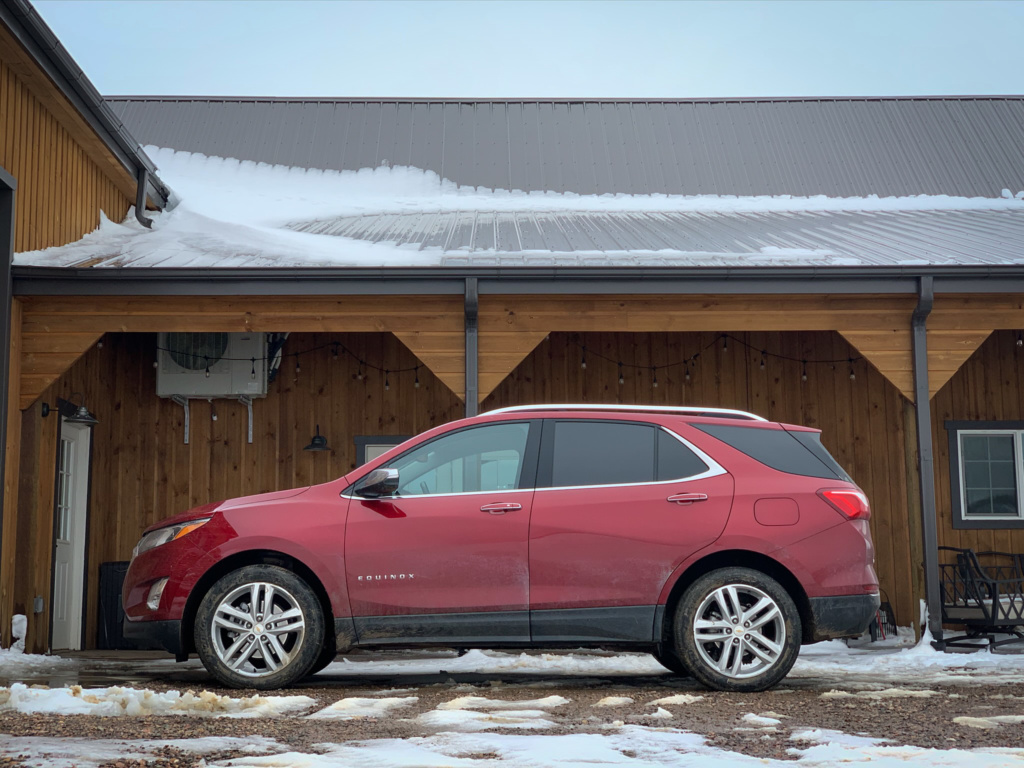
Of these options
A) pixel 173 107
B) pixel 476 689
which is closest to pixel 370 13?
pixel 173 107

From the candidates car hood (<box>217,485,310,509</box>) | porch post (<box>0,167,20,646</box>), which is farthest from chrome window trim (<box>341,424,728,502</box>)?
porch post (<box>0,167,20,646</box>)

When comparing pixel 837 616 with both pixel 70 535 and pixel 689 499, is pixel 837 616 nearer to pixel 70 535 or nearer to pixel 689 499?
pixel 689 499

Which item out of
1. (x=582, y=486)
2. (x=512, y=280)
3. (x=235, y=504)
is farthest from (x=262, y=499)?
(x=512, y=280)

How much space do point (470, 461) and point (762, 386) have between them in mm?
6017

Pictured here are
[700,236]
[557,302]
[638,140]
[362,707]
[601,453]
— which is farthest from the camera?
[638,140]

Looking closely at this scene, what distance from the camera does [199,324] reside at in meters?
9.39

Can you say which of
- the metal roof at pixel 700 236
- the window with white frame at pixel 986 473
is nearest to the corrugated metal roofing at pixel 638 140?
the metal roof at pixel 700 236

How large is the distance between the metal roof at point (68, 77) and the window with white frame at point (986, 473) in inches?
355

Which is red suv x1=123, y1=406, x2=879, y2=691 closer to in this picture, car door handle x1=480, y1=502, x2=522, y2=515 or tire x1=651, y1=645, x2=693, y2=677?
car door handle x1=480, y1=502, x2=522, y2=515

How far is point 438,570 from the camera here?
20.9ft

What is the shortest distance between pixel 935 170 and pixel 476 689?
11.1m

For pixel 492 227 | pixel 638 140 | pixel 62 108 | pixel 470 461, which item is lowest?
pixel 470 461

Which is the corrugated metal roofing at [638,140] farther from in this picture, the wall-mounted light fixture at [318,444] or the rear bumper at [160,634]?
the rear bumper at [160,634]

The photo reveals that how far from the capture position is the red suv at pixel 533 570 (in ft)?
20.7
